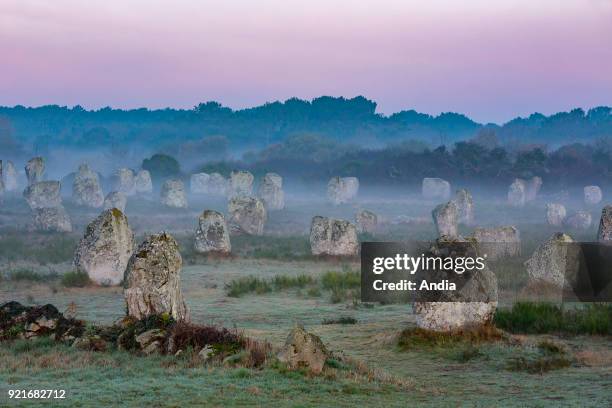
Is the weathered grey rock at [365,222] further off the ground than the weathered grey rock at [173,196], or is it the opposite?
the weathered grey rock at [173,196]

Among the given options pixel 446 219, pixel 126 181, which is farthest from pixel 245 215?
pixel 126 181

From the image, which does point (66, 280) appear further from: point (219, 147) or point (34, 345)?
point (219, 147)

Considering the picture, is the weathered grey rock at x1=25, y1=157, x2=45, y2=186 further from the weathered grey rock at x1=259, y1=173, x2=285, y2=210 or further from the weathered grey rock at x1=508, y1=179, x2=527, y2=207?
the weathered grey rock at x1=508, y1=179, x2=527, y2=207

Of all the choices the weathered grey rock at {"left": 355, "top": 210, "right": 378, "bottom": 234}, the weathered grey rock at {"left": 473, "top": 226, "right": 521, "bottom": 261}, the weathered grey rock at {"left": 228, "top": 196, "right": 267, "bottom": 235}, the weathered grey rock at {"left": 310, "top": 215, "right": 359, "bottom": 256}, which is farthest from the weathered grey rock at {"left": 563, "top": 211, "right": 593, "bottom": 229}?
the weathered grey rock at {"left": 310, "top": 215, "right": 359, "bottom": 256}

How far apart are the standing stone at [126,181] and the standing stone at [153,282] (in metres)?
80.9

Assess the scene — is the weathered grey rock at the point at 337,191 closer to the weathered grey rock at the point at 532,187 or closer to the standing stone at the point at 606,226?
the weathered grey rock at the point at 532,187

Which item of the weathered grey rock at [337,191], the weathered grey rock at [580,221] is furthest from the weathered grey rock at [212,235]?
the weathered grey rock at [337,191]

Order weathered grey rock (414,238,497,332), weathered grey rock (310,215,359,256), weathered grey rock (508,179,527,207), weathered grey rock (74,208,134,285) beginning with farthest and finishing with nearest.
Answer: weathered grey rock (508,179,527,207) < weathered grey rock (310,215,359,256) < weathered grey rock (74,208,134,285) < weathered grey rock (414,238,497,332)

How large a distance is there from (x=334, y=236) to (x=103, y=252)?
14646 mm

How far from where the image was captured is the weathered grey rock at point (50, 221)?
5728cm

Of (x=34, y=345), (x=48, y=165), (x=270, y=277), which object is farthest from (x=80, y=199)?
(x=48, y=165)

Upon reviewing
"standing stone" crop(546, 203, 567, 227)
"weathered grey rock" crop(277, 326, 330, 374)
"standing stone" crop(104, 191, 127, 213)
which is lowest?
"weathered grey rock" crop(277, 326, 330, 374)

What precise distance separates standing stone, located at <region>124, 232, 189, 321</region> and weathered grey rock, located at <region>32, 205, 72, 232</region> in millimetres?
37574

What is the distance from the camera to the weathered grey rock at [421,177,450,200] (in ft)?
328
